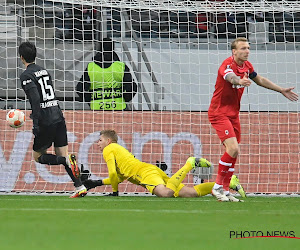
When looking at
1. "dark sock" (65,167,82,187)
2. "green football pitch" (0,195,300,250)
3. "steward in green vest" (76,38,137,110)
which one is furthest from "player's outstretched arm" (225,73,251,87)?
"steward in green vest" (76,38,137,110)

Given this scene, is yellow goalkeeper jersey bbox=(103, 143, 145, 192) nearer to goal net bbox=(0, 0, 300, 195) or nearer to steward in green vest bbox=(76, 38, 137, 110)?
goal net bbox=(0, 0, 300, 195)

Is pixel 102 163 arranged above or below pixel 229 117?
Answer: below

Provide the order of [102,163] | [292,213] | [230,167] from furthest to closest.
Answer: [102,163], [230,167], [292,213]

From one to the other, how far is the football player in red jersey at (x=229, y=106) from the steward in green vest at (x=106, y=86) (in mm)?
3099

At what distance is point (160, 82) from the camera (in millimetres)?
12078

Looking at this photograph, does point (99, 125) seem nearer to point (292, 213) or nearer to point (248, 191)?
point (248, 191)

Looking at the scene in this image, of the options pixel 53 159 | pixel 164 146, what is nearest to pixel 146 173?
pixel 53 159

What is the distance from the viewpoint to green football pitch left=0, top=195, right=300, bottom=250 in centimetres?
398

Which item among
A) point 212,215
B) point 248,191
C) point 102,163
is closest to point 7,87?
point 102,163

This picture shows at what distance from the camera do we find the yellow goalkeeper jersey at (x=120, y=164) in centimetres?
937

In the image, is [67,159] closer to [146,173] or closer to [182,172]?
[146,173]

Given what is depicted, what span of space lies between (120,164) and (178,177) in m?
0.83

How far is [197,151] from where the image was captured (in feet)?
36.4

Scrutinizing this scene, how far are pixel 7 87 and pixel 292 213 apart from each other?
6552mm
